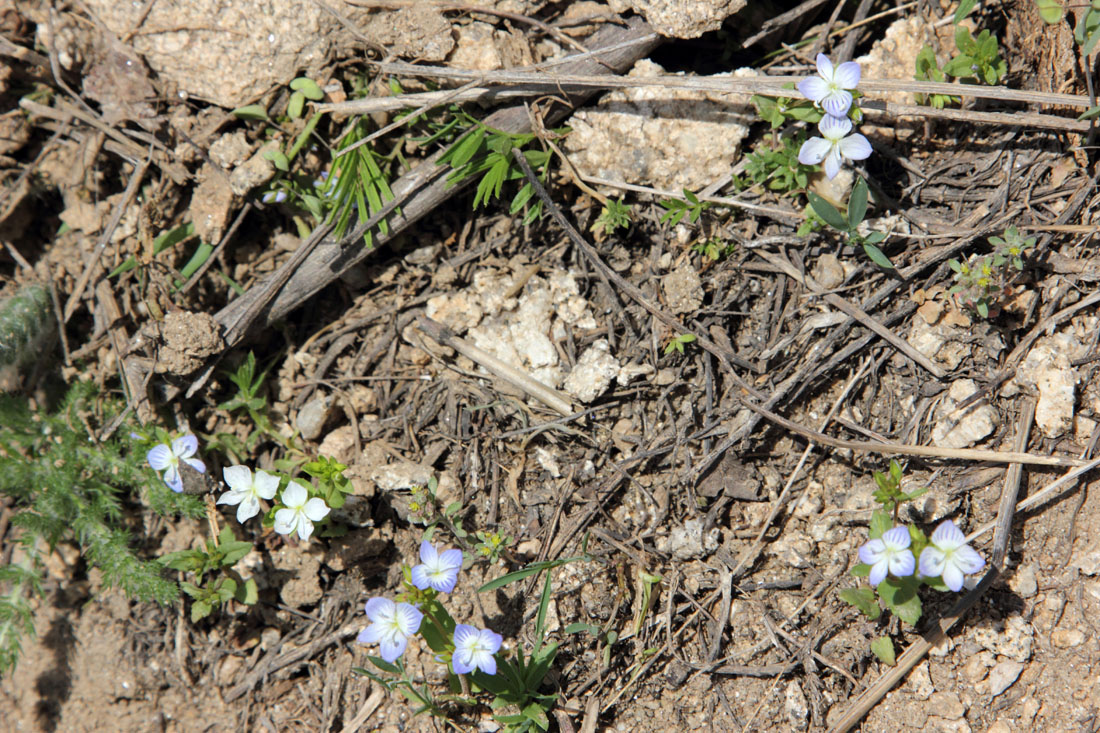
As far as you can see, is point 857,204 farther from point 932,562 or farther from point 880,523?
point 932,562

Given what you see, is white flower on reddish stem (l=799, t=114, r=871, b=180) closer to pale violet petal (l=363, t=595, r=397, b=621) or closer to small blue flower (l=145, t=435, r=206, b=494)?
pale violet petal (l=363, t=595, r=397, b=621)

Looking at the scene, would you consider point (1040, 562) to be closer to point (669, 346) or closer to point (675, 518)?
point (675, 518)

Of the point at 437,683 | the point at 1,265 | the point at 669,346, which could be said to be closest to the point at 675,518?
the point at 669,346

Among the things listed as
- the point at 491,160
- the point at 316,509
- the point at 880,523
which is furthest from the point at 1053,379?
the point at 316,509

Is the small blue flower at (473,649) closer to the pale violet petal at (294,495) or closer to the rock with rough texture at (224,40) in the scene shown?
the pale violet petal at (294,495)

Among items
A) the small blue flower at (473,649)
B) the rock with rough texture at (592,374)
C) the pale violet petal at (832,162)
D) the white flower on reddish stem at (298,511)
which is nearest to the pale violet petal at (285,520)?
the white flower on reddish stem at (298,511)

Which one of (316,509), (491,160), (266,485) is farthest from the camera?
(491,160)
